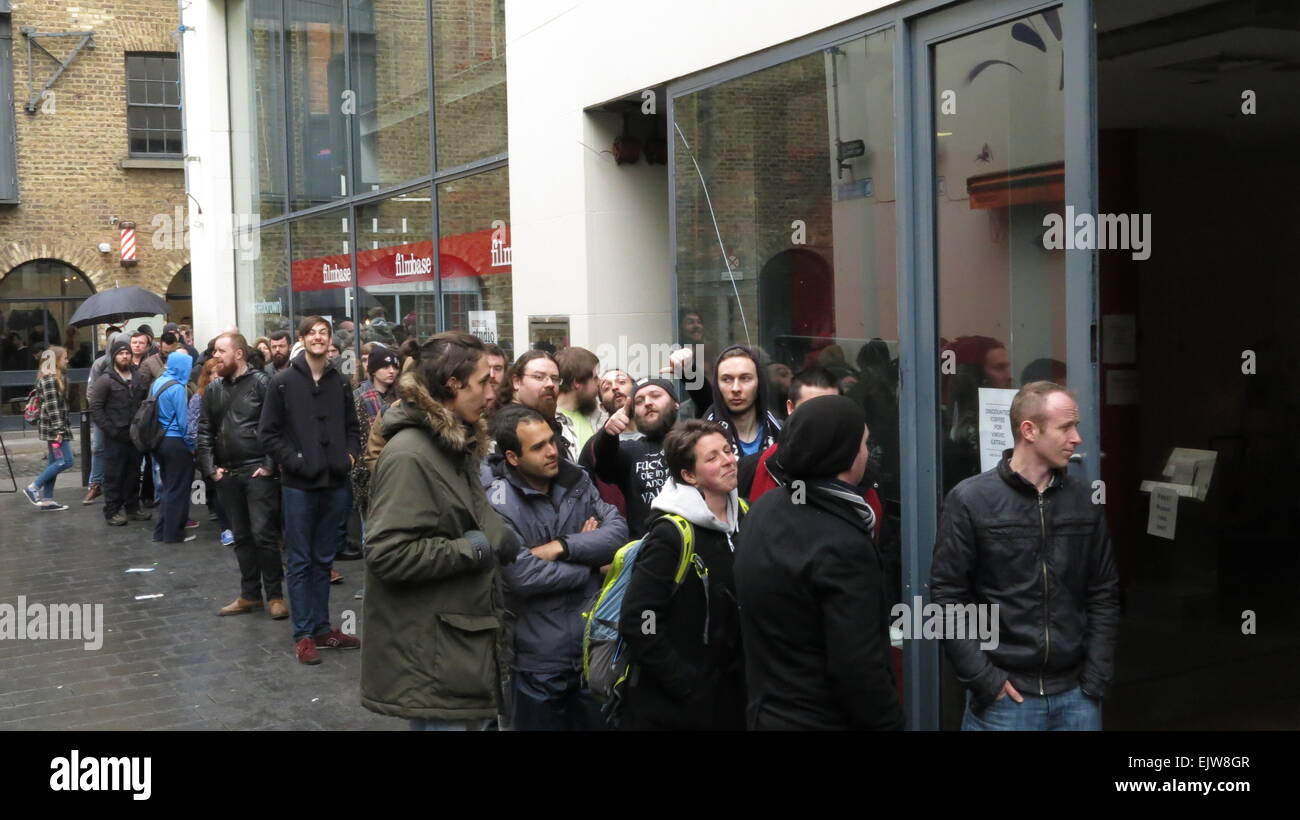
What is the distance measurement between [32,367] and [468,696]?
2625cm

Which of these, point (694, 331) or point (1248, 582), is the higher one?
point (694, 331)

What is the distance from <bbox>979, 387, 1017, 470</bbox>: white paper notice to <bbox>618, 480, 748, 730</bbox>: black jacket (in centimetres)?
161

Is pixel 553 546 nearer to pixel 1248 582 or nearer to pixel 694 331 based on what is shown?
pixel 694 331

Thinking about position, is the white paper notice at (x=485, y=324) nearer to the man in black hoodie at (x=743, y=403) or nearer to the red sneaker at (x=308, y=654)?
the red sneaker at (x=308, y=654)

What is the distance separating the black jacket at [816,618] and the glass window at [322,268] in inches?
430

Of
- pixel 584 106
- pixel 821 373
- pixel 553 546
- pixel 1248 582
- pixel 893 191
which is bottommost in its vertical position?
pixel 1248 582

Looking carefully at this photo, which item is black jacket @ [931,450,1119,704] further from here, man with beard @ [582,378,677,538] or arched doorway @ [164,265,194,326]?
arched doorway @ [164,265,194,326]

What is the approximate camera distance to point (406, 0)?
38.9 ft

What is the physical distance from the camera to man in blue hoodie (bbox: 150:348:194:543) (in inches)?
487

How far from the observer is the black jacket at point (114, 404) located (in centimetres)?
1352

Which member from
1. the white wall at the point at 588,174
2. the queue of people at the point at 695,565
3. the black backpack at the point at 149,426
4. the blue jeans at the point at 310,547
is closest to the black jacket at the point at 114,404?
the black backpack at the point at 149,426

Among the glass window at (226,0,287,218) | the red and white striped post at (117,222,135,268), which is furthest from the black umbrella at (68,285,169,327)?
the red and white striped post at (117,222,135,268)

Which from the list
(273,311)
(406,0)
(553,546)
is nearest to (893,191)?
(553,546)

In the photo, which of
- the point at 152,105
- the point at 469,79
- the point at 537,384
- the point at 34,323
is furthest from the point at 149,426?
the point at 152,105
